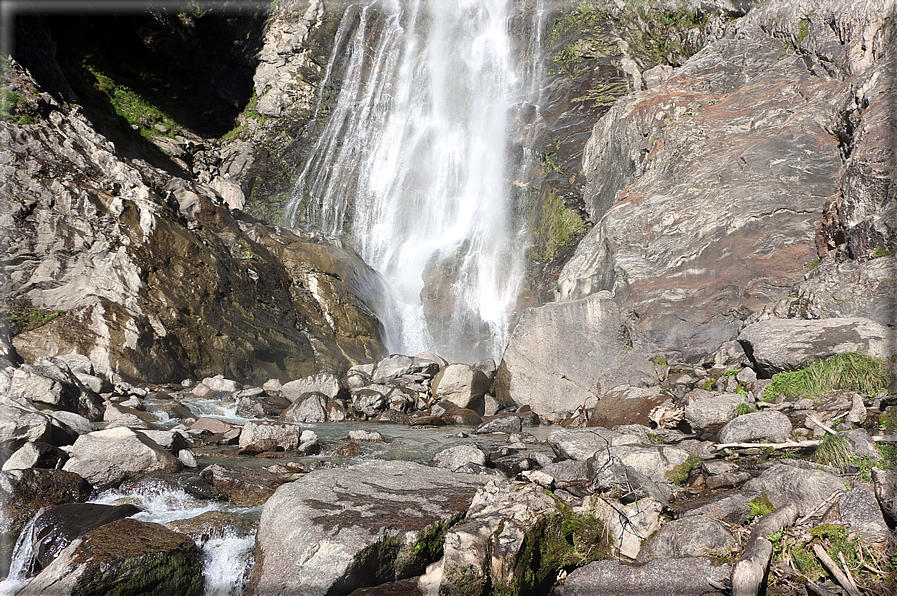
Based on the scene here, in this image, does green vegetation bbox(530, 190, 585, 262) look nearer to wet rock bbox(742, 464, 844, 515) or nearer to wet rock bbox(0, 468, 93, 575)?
wet rock bbox(742, 464, 844, 515)

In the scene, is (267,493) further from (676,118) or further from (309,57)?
(309,57)

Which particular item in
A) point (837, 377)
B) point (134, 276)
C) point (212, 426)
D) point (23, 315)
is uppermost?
point (134, 276)

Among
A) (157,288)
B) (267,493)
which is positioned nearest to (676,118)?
(267,493)

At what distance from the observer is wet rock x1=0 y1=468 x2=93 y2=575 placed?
4.95 metres

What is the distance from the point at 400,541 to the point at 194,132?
111 ft

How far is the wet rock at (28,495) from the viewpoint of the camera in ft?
16.2

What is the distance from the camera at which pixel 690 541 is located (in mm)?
4199

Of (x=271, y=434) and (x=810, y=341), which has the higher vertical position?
(x=810, y=341)

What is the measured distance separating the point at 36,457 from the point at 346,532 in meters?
4.52

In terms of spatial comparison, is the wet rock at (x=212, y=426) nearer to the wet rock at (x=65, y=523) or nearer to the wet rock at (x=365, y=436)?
the wet rock at (x=365, y=436)

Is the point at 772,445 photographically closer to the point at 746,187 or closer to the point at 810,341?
the point at 810,341

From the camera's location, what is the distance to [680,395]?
10297 millimetres

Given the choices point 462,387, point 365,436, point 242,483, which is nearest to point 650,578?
point 242,483

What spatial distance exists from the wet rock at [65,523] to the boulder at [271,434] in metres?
3.13
